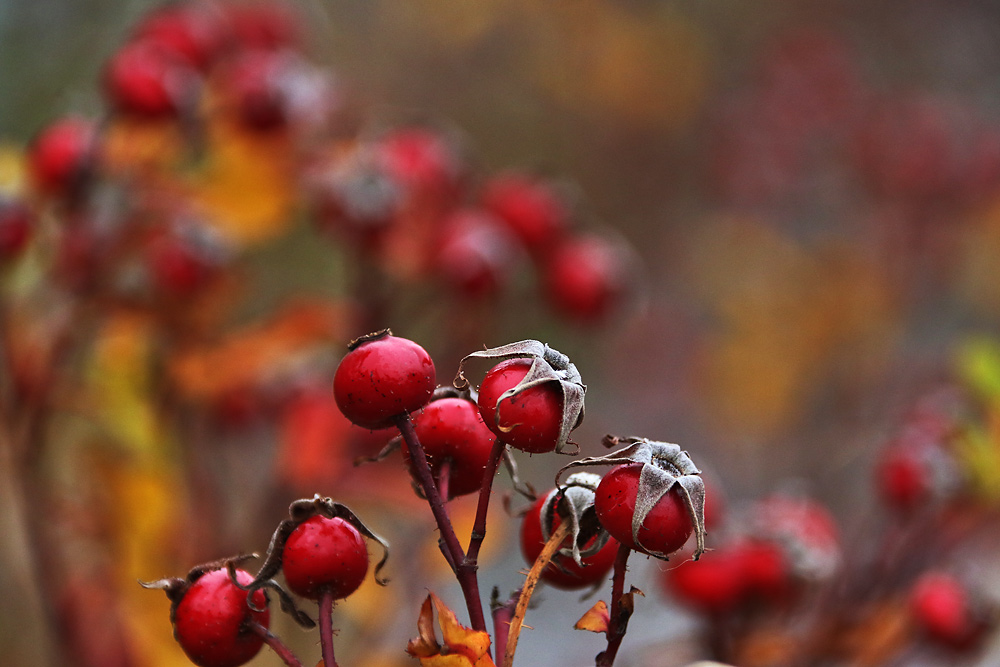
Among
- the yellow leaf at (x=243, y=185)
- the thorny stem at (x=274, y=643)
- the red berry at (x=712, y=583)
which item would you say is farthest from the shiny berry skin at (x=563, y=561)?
the yellow leaf at (x=243, y=185)

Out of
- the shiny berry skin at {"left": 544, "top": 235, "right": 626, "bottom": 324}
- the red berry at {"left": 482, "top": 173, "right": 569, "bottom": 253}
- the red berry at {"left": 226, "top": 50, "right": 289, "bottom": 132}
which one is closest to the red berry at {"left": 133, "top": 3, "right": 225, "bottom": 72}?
the red berry at {"left": 226, "top": 50, "right": 289, "bottom": 132}

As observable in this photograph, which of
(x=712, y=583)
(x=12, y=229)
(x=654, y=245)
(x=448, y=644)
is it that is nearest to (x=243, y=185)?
(x=12, y=229)

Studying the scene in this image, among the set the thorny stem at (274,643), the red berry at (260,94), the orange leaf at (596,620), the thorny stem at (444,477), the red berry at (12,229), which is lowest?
the thorny stem at (274,643)

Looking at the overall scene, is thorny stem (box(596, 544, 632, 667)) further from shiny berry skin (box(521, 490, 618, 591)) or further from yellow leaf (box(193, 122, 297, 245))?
yellow leaf (box(193, 122, 297, 245))

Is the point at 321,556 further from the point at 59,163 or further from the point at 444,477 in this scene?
the point at 59,163

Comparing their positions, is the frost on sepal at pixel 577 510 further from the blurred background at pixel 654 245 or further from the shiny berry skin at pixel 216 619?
the blurred background at pixel 654 245
